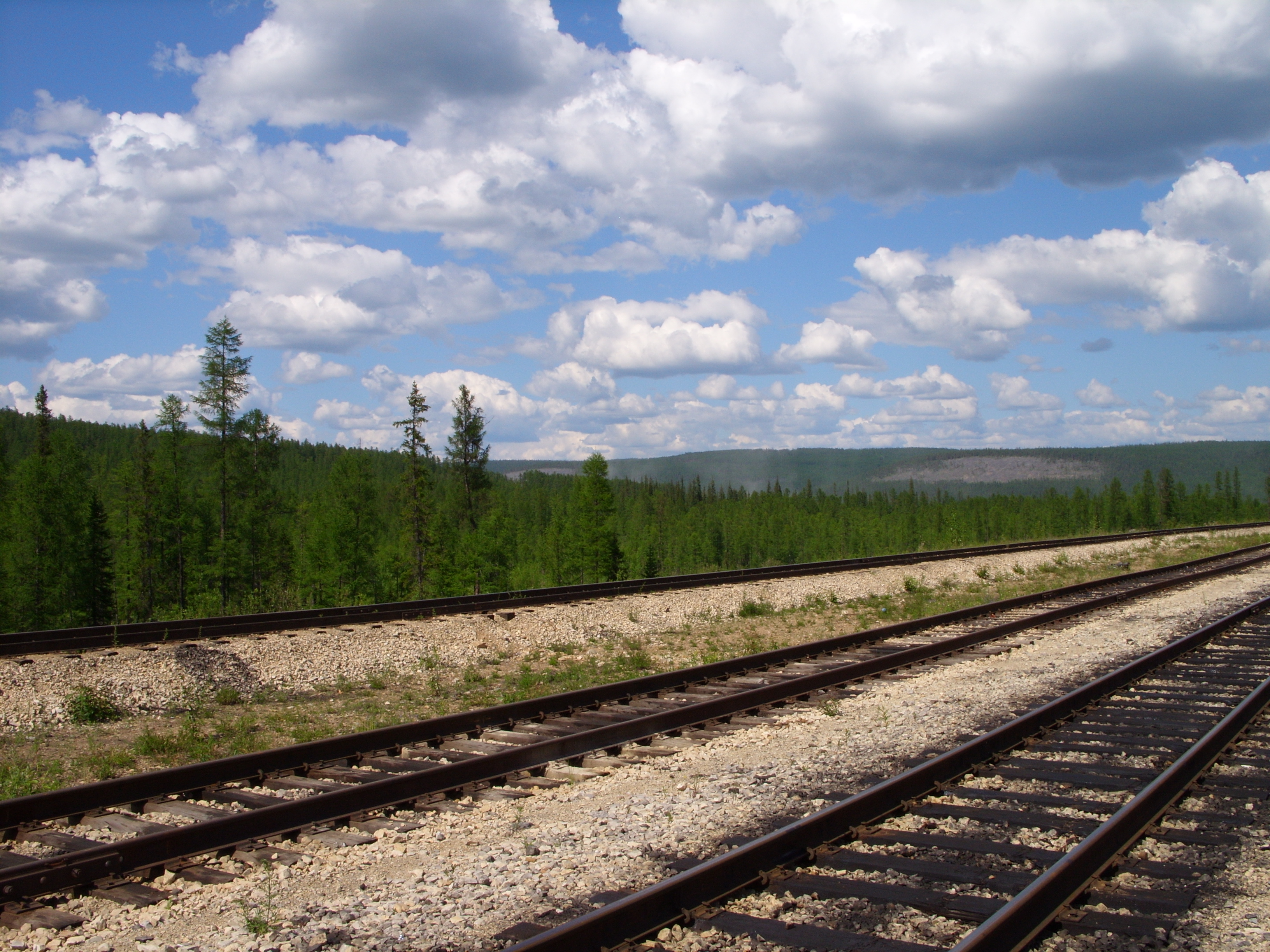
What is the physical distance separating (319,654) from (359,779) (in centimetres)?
658

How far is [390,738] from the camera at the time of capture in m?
8.45

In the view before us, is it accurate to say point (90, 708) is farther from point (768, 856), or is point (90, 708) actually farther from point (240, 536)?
point (240, 536)

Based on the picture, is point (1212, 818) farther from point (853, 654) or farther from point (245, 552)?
point (245, 552)

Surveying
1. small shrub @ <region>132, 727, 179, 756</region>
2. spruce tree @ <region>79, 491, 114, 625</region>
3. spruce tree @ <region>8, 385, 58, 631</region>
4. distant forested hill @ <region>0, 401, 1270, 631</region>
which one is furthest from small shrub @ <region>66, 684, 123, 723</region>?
spruce tree @ <region>79, 491, 114, 625</region>

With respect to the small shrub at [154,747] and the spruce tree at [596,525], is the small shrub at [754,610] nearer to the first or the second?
the small shrub at [154,747]

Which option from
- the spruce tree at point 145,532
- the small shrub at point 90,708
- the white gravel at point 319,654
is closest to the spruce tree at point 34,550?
the spruce tree at point 145,532

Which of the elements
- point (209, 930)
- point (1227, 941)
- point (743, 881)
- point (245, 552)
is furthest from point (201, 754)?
point (245, 552)

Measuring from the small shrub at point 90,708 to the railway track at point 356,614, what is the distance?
2.43m

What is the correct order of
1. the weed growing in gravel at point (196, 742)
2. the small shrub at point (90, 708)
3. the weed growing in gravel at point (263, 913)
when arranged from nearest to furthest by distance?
the weed growing in gravel at point (263, 913), the weed growing in gravel at point (196, 742), the small shrub at point (90, 708)

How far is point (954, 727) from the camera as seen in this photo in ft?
29.8

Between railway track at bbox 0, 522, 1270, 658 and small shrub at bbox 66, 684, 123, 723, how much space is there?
95.5 inches

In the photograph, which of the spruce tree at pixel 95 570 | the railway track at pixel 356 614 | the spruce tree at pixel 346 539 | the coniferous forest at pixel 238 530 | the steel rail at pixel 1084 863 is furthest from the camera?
the spruce tree at pixel 346 539

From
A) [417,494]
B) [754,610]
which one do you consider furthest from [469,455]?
[754,610]

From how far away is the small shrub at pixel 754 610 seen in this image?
62.9ft
